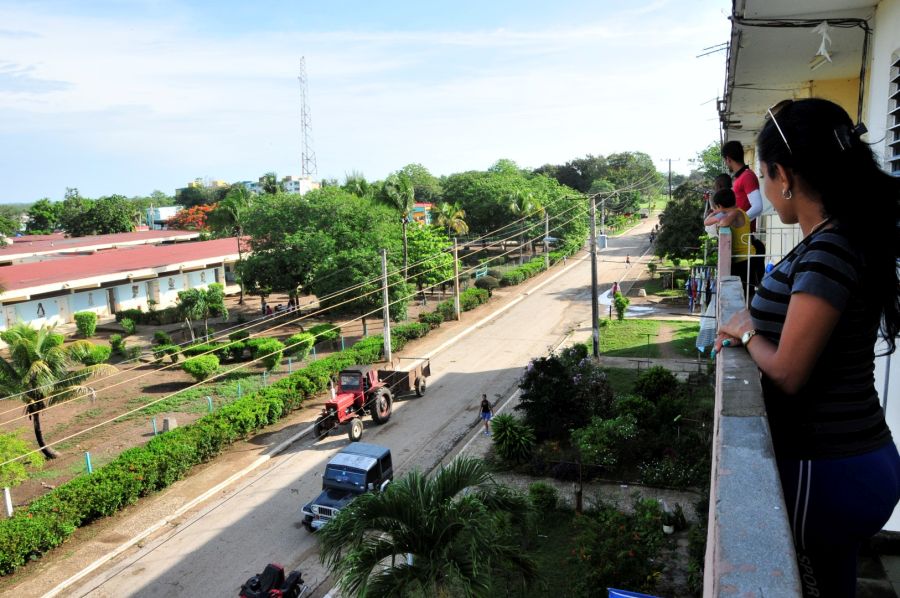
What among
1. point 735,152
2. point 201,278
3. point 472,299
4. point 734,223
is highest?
point 735,152

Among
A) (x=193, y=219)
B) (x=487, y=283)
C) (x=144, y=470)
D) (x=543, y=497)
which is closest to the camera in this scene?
(x=543, y=497)

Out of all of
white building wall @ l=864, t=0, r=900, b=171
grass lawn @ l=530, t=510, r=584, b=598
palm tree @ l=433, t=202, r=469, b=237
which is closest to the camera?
white building wall @ l=864, t=0, r=900, b=171

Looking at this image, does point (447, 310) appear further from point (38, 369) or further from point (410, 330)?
point (38, 369)

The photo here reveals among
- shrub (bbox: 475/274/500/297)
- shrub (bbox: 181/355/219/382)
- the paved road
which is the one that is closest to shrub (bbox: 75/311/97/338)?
shrub (bbox: 181/355/219/382)

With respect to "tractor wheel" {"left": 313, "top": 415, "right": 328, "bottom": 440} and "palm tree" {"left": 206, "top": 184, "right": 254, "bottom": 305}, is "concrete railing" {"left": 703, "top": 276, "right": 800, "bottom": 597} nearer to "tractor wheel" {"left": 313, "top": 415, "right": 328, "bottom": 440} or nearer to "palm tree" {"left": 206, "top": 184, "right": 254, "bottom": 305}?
"tractor wheel" {"left": 313, "top": 415, "right": 328, "bottom": 440}

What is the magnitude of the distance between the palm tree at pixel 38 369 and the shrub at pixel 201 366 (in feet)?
23.3

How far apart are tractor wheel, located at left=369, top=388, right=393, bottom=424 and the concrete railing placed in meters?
19.2

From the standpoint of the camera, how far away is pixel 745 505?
151 centimetres

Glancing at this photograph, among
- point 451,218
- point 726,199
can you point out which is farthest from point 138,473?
point 451,218

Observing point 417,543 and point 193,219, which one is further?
point 193,219

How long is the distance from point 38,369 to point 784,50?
745 inches

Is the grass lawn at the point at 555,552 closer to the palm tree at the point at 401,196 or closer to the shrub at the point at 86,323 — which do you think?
the palm tree at the point at 401,196

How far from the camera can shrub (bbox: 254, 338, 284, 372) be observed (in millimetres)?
27091

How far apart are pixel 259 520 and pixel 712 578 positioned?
15534 mm
